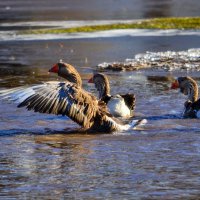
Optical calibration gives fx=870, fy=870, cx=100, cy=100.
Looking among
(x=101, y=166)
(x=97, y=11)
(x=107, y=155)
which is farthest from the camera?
(x=97, y=11)

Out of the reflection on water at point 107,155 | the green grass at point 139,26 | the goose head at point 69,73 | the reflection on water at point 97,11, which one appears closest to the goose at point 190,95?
the reflection on water at point 107,155

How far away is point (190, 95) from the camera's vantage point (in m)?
15.0

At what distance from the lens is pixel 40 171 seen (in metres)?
10.2

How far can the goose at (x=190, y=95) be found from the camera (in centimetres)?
1405

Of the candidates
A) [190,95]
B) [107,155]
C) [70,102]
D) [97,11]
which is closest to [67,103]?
[70,102]

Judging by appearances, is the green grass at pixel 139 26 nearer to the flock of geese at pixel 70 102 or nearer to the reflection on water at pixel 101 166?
the flock of geese at pixel 70 102

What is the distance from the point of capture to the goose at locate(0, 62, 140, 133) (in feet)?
41.2

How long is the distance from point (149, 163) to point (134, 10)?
3389cm

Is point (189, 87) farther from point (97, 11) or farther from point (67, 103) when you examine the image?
point (97, 11)

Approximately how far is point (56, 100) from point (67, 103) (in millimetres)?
170

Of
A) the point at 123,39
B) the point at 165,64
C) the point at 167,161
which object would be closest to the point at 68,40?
the point at 123,39

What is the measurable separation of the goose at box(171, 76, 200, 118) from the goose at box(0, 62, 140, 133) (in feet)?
4.72

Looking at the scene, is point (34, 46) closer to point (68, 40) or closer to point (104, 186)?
point (68, 40)

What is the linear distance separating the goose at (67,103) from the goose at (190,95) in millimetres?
1439
